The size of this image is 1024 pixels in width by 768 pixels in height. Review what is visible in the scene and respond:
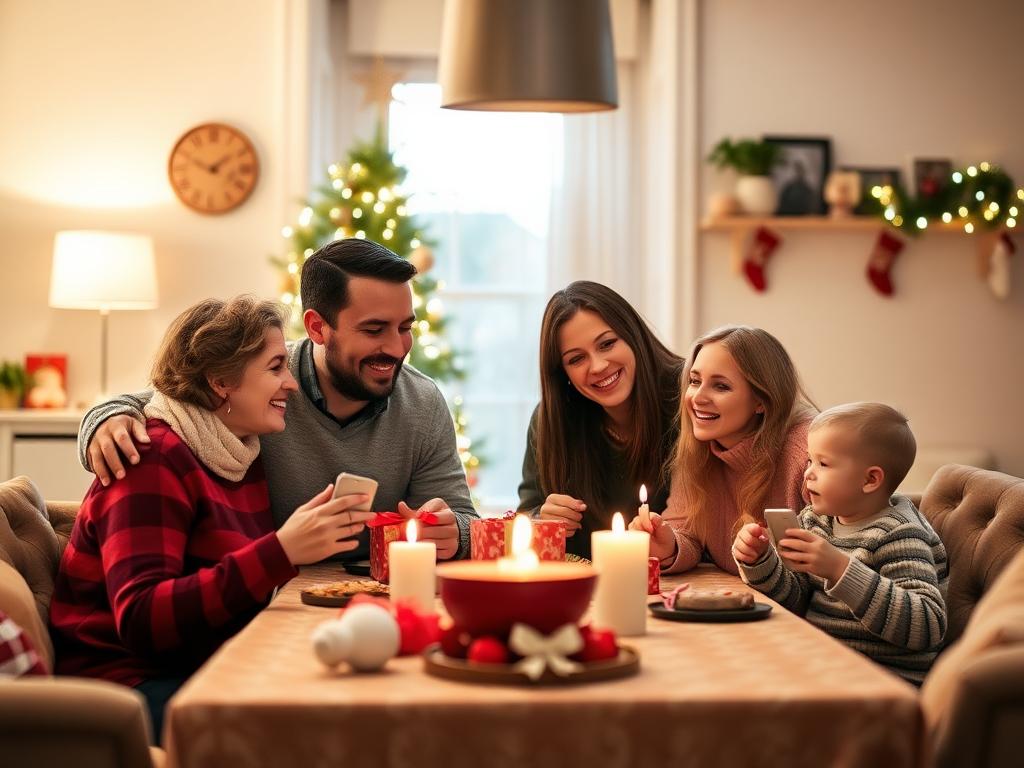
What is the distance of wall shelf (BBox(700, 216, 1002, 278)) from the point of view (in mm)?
5242

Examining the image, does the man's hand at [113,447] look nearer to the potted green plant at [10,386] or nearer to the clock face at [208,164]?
the potted green plant at [10,386]

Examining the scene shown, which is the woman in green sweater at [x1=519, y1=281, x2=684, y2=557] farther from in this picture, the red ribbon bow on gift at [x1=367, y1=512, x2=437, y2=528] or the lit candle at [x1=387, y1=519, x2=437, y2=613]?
the lit candle at [x1=387, y1=519, x2=437, y2=613]

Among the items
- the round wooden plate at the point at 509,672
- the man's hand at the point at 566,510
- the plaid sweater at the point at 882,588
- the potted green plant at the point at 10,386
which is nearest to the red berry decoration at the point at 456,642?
the round wooden plate at the point at 509,672

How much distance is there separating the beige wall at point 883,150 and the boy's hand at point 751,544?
3.40m

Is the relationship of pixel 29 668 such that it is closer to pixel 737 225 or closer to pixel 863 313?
pixel 737 225

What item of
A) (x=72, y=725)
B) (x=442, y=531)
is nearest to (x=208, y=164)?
(x=442, y=531)

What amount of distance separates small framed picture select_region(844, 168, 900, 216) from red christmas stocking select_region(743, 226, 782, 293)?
361mm

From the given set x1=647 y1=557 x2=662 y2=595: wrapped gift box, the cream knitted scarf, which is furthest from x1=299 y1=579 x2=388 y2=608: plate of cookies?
x1=647 y1=557 x2=662 y2=595: wrapped gift box

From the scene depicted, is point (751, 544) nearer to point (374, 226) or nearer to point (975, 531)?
point (975, 531)

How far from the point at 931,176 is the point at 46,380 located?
3662mm

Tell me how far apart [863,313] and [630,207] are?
43.3 inches

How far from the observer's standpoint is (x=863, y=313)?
5.46 metres

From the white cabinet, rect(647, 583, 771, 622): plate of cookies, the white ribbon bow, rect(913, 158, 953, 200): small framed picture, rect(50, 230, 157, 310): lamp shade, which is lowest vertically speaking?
the white cabinet

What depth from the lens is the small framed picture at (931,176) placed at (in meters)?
5.31
